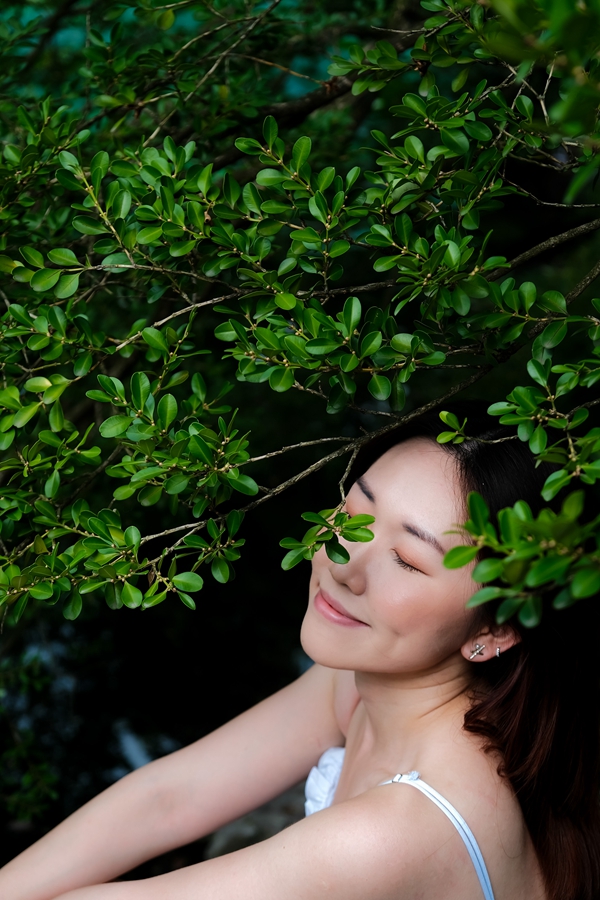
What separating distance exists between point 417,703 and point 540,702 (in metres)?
0.21

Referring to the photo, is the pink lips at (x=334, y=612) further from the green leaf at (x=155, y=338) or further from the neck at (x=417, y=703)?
the green leaf at (x=155, y=338)

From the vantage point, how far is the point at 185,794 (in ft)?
5.91

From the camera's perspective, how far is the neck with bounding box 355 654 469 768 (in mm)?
1461

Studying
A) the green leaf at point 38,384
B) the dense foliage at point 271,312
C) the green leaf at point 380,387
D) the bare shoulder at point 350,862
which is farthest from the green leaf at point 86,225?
the bare shoulder at point 350,862

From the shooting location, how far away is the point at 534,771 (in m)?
1.40

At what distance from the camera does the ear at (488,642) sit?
1.40 metres

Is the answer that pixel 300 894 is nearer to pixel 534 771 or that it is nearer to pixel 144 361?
pixel 534 771

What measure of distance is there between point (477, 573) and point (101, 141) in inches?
53.2

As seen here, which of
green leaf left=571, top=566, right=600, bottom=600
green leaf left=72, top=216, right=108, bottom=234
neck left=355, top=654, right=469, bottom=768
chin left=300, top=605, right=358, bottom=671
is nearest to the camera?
green leaf left=571, top=566, right=600, bottom=600

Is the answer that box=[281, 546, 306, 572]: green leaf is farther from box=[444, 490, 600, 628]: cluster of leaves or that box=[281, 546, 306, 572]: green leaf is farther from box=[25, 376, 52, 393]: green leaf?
box=[25, 376, 52, 393]: green leaf

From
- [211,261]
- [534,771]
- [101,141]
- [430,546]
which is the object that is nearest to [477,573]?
[430,546]

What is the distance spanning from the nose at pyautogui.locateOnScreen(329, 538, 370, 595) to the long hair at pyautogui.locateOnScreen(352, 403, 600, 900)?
18 cm

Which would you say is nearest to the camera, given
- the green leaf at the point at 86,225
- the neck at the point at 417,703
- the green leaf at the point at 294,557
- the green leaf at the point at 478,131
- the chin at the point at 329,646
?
the green leaf at the point at 294,557

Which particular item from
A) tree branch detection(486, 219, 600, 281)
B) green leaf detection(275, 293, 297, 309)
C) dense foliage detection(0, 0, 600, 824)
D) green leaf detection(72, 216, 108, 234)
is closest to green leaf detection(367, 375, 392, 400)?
dense foliage detection(0, 0, 600, 824)
